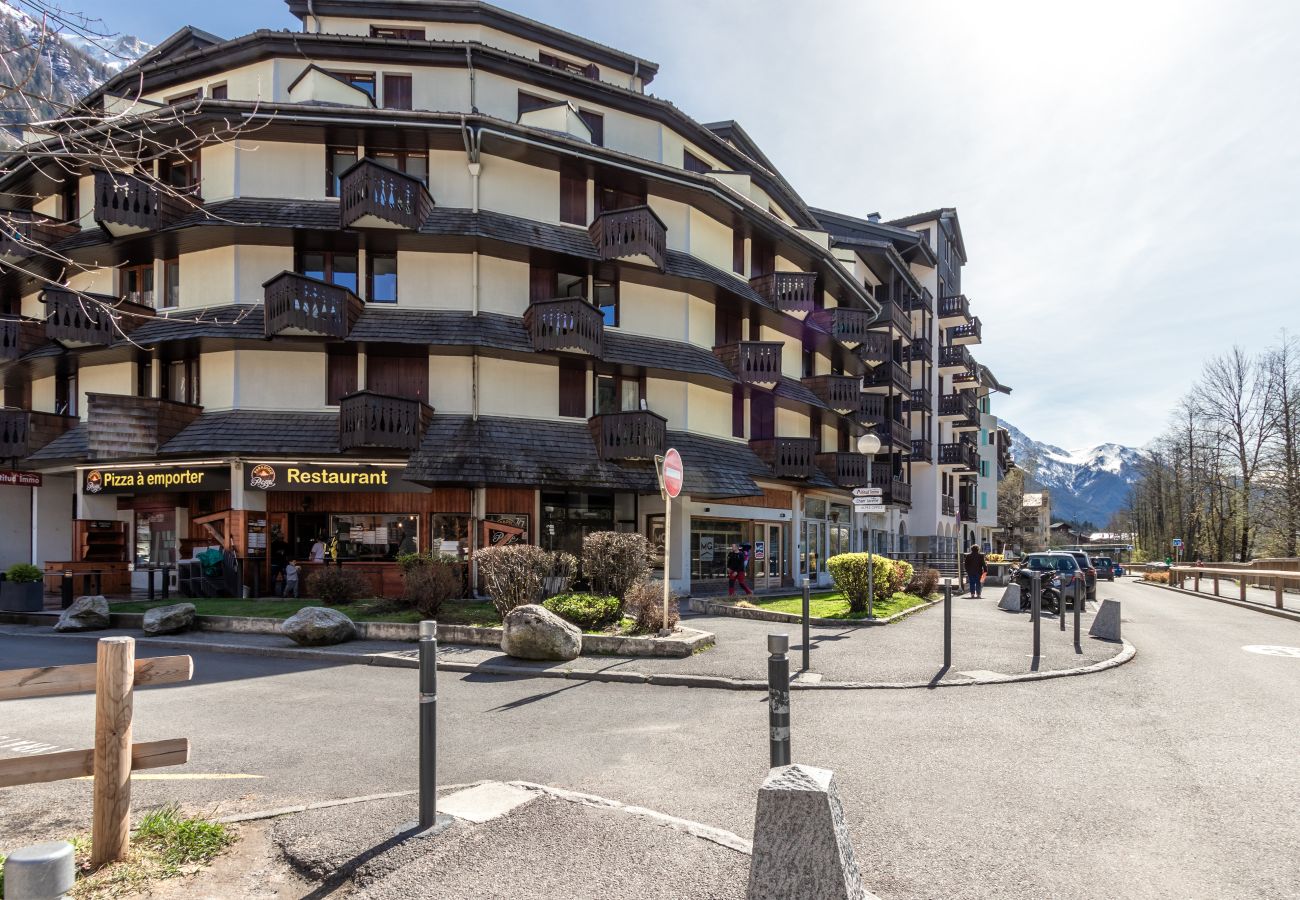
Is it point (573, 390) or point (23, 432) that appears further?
point (573, 390)

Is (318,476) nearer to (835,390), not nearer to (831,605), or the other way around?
(831,605)

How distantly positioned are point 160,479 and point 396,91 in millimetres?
13303

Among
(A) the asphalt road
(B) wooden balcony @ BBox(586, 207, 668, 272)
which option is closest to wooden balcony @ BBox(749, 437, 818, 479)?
(B) wooden balcony @ BBox(586, 207, 668, 272)

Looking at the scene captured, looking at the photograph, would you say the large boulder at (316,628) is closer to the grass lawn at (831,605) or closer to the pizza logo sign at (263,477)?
the pizza logo sign at (263,477)

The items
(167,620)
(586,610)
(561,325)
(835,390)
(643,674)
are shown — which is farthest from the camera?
(835,390)

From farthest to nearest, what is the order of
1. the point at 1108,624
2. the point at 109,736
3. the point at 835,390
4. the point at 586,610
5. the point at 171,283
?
the point at 835,390 → the point at 171,283 → the point at 1108,624 → the point at 586,610 → the point at 109,736

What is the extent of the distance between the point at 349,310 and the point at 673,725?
16723 millimetres

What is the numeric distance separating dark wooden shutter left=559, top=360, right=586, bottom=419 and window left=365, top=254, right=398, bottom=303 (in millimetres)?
5215

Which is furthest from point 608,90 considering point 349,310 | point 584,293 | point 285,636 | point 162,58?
point 285,636

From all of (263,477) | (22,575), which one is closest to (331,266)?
(263,477)

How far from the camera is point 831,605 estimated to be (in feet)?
59.8

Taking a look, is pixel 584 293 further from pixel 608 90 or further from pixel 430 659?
pixel 430 659

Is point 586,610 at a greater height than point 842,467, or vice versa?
point 842,467

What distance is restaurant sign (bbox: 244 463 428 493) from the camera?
19.7 metres
